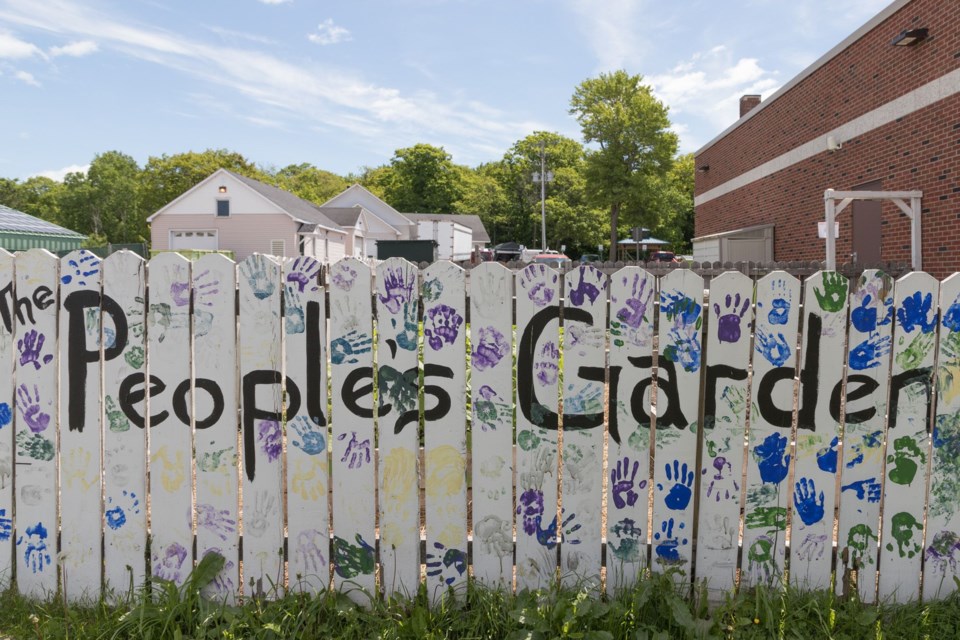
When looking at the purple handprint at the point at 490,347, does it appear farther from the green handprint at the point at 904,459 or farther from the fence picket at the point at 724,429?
the green handprint at the point at 904,459

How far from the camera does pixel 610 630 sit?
2533 mm

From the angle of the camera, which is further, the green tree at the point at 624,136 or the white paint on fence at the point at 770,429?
the green tree at the point at 624,136

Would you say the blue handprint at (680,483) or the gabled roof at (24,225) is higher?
the gabled roof at (24,225)

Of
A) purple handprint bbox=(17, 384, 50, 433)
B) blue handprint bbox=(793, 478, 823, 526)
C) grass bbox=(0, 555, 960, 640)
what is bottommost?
grass bbox=(0, 555, 960, 640)

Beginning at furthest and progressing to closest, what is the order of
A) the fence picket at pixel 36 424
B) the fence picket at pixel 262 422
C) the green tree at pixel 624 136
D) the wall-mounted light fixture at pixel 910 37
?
the green tree at pixel 624 136 < the wall-mounted light fixture at pixel 910 37 < the fence picket at pixel 36 424 < the fence picket at pixel 262 422

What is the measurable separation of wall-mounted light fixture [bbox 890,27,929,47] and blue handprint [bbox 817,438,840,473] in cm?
1310

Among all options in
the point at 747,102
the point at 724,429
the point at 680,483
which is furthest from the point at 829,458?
the point at 747,102

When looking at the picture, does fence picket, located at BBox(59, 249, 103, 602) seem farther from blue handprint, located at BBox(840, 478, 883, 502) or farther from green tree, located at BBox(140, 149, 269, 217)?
green tree, located at BBox(140, 149, 269, 217)

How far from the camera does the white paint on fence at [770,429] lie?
2.74 metres

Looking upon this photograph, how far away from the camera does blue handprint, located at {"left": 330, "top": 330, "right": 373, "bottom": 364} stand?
2801mm

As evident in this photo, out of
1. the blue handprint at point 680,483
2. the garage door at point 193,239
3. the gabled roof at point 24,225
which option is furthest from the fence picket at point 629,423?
the garage door at point 193,239

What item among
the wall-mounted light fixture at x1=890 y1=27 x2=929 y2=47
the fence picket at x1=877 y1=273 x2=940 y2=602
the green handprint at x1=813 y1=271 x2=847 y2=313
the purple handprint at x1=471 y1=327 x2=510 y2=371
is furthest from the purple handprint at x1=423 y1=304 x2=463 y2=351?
the wall-mounted light fixture at x1=890 y1=27 x2=929 y2=47

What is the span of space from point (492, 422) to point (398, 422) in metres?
0.41

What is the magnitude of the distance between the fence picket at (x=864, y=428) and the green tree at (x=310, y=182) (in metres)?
92.4
